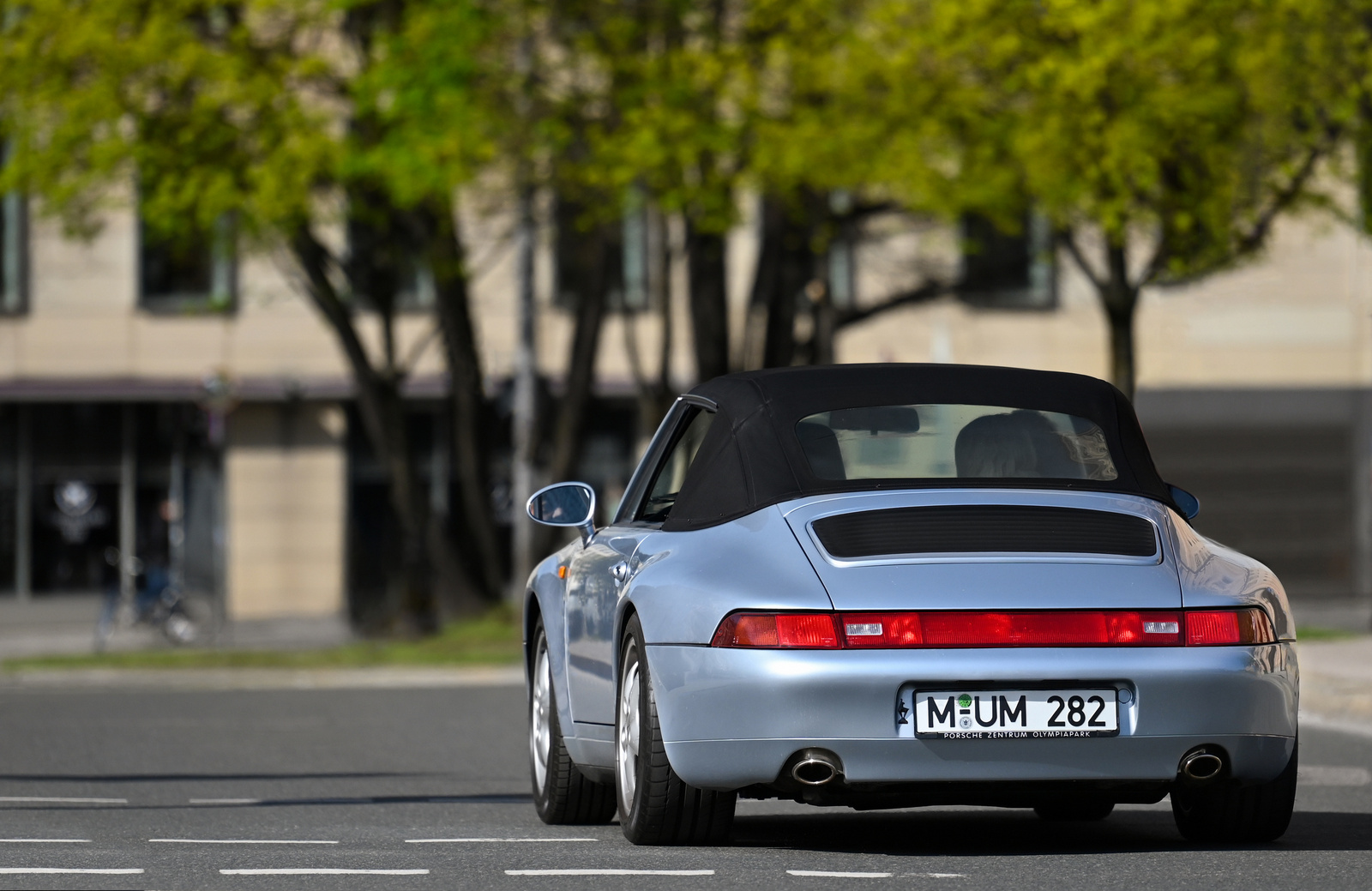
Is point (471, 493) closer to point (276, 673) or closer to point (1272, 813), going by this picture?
point (276, 673)

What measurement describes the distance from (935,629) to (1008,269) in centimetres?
2669

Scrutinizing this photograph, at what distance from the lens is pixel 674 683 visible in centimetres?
683

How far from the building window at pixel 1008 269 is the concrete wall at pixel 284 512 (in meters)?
9.79

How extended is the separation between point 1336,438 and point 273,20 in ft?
59.7

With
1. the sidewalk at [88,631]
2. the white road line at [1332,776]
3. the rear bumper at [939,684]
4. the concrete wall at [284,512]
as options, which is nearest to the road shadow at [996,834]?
the rear bumper at [939,684]

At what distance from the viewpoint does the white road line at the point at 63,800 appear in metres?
10.0

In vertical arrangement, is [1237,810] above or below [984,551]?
below

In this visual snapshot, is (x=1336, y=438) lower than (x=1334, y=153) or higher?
lower

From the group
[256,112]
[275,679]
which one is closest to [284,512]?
[256,112]

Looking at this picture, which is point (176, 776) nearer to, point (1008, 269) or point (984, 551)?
point (984, 551)

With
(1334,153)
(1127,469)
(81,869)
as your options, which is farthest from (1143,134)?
(81,869)

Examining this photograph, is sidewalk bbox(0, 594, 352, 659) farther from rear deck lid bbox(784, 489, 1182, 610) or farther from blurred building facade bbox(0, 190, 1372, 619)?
rear deck lid bbox(784, 489, 1182, 610)

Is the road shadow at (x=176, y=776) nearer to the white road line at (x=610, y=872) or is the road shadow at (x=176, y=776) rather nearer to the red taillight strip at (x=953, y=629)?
the white road line at (x=610, y=872)

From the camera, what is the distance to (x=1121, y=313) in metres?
22.2
